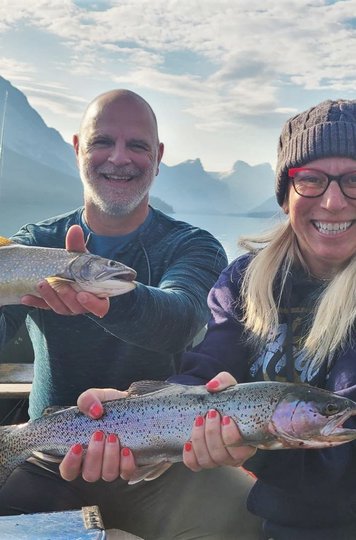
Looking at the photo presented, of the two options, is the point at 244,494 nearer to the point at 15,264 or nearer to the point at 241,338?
the point at 241,338

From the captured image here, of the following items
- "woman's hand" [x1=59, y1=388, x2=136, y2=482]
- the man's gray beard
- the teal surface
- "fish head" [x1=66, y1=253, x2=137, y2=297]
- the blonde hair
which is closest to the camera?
the teal surface

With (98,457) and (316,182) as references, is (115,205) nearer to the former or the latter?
(316,182)

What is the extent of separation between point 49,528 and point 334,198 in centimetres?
182

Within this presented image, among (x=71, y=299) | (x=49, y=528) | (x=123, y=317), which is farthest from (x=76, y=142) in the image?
(x=49, y=528)

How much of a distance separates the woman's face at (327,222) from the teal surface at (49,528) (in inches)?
64.3

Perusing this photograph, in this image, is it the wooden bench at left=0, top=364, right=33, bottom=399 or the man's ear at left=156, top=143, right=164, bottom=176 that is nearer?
the man's ear at left=156, top=143, right=164, bottom=176

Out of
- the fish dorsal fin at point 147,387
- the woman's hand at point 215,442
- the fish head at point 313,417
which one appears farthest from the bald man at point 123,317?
the fish head at point 313,417

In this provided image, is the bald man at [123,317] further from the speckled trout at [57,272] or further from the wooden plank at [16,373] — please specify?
the wooden plank at [16,373]

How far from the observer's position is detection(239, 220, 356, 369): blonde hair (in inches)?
98.0

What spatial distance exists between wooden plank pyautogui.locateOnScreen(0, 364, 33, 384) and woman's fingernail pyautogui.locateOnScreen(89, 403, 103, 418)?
221cm

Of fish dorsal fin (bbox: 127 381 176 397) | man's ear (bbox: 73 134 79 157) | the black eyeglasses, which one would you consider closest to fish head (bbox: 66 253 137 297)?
fish dorsal fin (bbox: 127 381 176 397)

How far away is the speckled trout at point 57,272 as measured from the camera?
112 inches

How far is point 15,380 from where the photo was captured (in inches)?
176

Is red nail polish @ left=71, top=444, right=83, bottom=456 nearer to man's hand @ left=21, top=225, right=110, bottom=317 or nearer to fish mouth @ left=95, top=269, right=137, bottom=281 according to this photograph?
man's hand @ left=21, top=225, right=110, bottom=317
